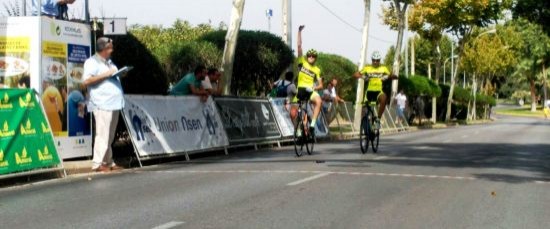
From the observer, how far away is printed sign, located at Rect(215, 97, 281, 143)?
1758 centimetres

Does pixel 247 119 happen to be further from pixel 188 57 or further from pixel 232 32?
pixel 188 57

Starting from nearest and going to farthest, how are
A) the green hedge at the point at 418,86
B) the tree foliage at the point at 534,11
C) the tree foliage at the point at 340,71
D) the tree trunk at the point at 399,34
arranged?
the tree foliage at the point at 534,11, the tree trunk at the point at 399,34, the green hedge at the point at 418,86, the tree foliage at the point at 340,71

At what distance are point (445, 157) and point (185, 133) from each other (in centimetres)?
528

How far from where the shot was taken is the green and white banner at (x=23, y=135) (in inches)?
418

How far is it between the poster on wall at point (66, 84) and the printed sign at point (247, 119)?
4700 millimetres

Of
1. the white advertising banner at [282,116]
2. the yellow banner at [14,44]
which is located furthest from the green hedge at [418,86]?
the yellow banner at [14,44]

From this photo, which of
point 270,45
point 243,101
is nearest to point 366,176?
point 243,101

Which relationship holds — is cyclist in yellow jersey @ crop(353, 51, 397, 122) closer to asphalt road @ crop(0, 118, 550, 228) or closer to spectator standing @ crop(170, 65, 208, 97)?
asphalt road @ crop(0, 118, 550, 228)

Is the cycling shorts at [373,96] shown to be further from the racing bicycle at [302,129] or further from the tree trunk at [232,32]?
the tree trunk at [232,32]

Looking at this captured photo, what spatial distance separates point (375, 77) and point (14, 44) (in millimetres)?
7191

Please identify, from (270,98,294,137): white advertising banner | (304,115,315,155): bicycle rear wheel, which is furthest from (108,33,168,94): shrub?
(270,98,294,137): white advertising banner

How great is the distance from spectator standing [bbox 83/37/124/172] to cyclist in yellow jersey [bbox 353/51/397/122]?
5306 mm

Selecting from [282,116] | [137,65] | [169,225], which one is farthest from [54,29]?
[282,116]

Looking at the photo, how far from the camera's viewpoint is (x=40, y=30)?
11.9 m
